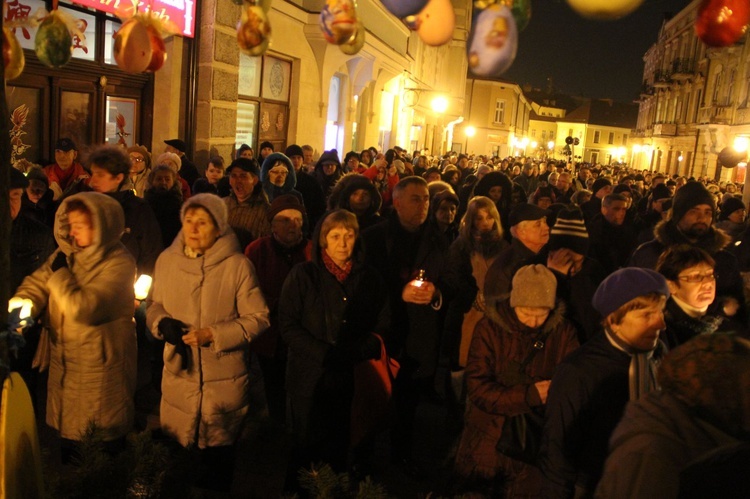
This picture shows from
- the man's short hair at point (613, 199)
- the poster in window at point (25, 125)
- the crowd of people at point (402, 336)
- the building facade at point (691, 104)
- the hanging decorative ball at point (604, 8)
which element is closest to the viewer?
the crowd of people at point (402, 336)

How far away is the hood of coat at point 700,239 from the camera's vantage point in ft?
15.8

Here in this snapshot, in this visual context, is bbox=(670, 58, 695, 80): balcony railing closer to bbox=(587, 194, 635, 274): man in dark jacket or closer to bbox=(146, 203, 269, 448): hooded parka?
bbox=(587, 194, 635, 274): man in dark jacket

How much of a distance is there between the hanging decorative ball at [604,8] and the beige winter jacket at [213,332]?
2152 millimetres

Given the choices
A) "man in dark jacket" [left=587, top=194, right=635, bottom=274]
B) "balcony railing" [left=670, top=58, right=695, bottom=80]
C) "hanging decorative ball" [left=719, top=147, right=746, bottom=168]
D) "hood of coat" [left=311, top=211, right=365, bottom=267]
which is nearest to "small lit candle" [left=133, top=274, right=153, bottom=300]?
"hood of coat" [left=311, top=211, right=365, bottom=267]

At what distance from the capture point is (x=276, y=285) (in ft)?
15.3

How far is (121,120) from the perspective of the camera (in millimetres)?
8930

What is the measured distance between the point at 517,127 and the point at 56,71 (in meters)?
72.6

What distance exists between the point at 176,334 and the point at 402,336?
170cm

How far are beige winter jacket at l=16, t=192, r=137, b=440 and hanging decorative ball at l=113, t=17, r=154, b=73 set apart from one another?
253 centimetres

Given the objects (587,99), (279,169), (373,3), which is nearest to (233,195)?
(279,169)

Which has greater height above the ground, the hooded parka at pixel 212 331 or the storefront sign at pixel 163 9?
the storefront sign at pixel 163 9

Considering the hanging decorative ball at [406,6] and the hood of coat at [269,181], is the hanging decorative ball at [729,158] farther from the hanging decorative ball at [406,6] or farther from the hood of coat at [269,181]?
the hanging decorative ball at [406,6]

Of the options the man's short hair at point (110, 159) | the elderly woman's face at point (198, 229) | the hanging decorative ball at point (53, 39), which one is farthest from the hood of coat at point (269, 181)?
the elderly woman's face at point (198, 229)

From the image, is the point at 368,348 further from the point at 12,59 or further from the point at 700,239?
the point at 700,239
